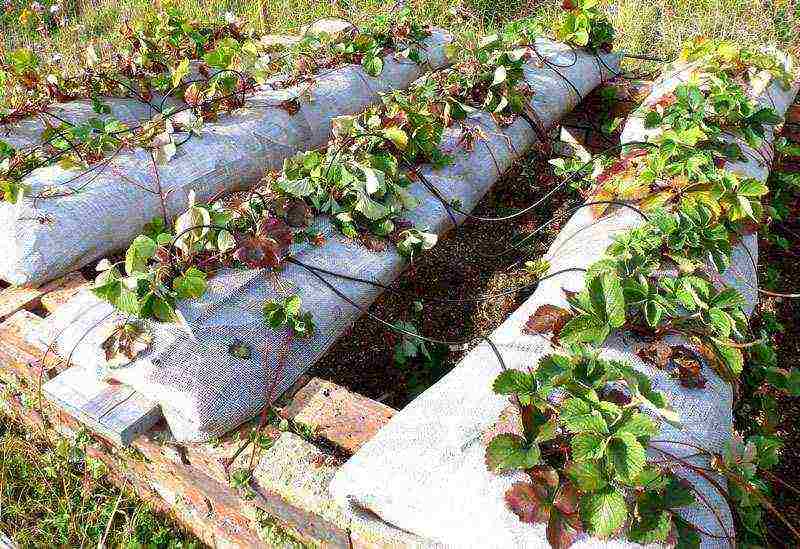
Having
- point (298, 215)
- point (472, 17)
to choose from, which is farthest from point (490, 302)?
point (472, 17)

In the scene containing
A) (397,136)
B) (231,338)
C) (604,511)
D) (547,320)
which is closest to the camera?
(604,511)

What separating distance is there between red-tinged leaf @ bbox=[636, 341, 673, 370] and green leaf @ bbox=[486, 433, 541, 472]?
52 centimetres

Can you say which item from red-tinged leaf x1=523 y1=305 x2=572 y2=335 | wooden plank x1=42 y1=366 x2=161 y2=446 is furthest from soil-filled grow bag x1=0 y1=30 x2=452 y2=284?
red-tinged leaf x1=523 y1=305 x2=572 y2=335

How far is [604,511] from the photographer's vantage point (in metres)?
1.38

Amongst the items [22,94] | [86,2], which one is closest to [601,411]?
[22,94]

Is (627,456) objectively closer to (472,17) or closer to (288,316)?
(288,316)

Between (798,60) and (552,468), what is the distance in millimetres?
5395

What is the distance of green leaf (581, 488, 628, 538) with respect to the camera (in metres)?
1.37

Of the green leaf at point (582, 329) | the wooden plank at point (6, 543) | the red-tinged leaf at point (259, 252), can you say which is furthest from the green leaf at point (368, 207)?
the wooden plank at point (6, 543)

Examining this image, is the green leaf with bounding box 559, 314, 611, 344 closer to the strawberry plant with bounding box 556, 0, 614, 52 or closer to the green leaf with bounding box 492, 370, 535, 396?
→ the green leaf with bounding box 492, 370, 535, 396

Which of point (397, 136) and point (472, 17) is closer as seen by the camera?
point (397, 136)

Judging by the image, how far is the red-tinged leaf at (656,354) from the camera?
182cm

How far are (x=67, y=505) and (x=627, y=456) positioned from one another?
1989 mm

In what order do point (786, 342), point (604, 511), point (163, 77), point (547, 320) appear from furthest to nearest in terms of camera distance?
1. point (163, 77)
2. point (786, 342)
3. point (547, 320)
4. point (604, 511)
